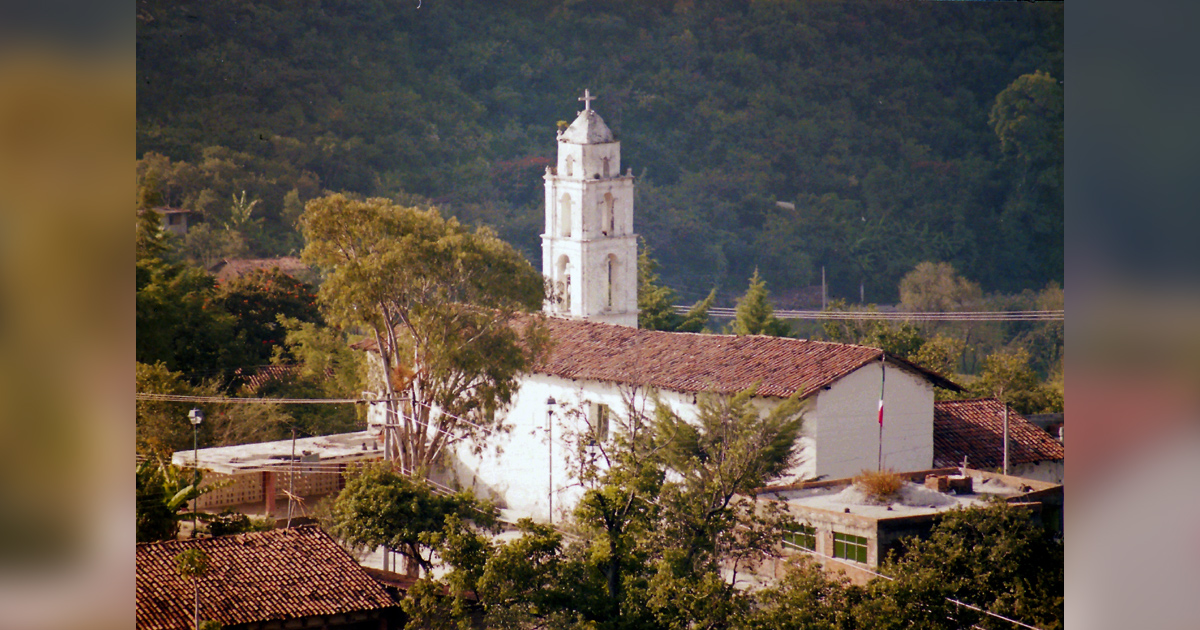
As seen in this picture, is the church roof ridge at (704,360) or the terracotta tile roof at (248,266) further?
the church roof ridge at (704,360)

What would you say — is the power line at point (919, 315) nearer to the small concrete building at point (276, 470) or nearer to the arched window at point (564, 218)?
the arched window at point (564, 218)

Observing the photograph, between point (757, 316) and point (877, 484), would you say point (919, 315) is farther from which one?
point (877, 484)

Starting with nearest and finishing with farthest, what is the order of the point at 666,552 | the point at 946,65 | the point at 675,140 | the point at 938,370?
the point at 666,552 < the point at 938,370 < the point at 946,65 < the point at 675,140

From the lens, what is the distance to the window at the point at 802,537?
5.81m

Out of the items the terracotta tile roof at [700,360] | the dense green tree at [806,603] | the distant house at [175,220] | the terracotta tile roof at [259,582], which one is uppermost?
the distant house at [175,220]

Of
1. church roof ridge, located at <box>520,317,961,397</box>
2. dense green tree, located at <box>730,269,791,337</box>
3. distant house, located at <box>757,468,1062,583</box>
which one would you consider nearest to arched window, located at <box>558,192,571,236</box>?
church roof ridge, located at <box>520,317,961,397</box>

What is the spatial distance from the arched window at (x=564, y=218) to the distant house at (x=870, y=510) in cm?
241

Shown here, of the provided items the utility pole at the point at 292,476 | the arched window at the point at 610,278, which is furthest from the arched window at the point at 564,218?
the utility pole at the point at 292,476

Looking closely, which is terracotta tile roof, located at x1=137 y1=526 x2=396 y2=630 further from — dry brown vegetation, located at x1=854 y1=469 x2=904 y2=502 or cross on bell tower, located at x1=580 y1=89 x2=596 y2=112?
cross on bell tower, located at x1=580 y1=89 x2=596 y2=112

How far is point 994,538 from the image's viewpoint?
227 inches

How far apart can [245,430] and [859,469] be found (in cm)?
300

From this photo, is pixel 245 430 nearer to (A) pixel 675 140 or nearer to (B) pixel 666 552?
(B) pixel 666 552
